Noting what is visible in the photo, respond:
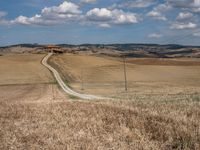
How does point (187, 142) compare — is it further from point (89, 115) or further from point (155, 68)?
point (155, 68)

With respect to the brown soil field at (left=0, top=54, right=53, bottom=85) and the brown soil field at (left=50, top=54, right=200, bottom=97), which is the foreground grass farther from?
the brown soil field at (left=0, top=54, right=53, bottom=85)

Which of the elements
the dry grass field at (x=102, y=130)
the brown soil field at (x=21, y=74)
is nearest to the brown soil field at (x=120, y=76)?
the brown soil field at (x=21, y=74)

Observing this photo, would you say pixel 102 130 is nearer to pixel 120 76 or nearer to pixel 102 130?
pixel 102 130

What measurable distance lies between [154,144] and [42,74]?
89.8 metres

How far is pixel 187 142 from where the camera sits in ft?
38.6

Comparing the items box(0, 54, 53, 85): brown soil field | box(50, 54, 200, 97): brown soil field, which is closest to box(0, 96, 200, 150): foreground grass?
box(50, 54, 200, 97): brown soil field

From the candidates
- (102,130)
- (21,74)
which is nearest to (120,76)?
(21,74)

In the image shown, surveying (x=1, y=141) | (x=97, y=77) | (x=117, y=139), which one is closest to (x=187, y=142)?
(x=117, y=139)

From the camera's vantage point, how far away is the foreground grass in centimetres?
1177

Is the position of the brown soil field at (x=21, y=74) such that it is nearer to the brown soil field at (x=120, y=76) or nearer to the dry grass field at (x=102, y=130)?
the brown soil field at (x=120, y=76)

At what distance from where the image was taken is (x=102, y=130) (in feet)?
46.0

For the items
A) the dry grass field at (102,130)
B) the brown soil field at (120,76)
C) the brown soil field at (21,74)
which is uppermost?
the dry grass field at (102,130)

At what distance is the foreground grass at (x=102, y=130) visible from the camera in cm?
1177

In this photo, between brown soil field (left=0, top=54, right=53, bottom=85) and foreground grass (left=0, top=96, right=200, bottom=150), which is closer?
foreground grass (left=0, top=96, right=200, bottom=150)
